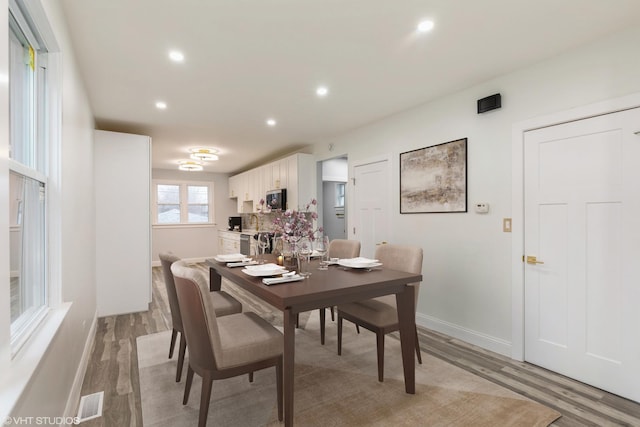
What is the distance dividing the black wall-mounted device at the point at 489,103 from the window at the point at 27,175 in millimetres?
3205

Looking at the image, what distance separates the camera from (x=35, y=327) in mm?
1428

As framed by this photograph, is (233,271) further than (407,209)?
No

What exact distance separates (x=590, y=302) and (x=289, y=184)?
424 centimetres

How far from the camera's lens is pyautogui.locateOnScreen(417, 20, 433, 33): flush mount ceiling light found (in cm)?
204

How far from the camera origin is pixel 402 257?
2.70 metres

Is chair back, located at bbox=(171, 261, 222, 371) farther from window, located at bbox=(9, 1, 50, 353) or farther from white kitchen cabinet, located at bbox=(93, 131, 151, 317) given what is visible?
white kitchen cabinet, located at bbox=(93, 131, 151, 317)

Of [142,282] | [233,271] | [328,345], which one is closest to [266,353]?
[233,271]

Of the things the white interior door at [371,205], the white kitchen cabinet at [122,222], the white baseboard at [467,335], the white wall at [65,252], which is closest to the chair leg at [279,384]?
the white wall at [65,252]

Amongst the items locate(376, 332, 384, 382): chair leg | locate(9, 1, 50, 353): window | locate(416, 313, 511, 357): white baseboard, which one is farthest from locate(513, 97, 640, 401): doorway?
locate(9, 1, 50, 353): window

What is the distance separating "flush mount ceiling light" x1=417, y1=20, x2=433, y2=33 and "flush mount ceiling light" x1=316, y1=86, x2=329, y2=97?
1.13 meters

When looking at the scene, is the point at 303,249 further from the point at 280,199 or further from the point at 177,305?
the point at 280,199

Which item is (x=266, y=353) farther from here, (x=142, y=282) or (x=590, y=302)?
(x=142, y=282)

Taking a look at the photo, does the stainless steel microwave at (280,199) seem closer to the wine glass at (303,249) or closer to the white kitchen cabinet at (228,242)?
the white kitchen cabinet at (228,242)

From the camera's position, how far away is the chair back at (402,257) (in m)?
2.54
